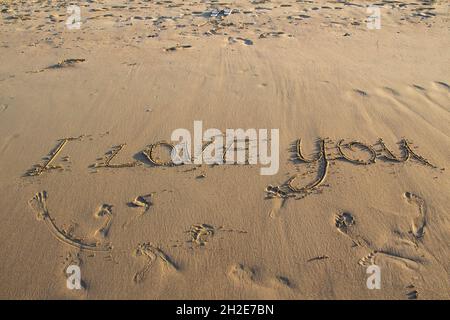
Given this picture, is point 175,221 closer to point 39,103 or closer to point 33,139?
point 33,139

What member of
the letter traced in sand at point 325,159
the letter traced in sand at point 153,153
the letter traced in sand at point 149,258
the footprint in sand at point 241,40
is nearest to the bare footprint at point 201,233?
the letter traced in sand at point 149,258

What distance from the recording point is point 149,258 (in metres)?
2.24

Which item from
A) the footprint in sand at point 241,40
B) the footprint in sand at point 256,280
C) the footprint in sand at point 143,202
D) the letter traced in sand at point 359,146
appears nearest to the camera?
the footprint in sand at point 256,280

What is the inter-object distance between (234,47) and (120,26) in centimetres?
219

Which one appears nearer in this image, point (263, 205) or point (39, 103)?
point (263, 205)

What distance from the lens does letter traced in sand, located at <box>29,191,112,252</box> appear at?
2307 millimetres

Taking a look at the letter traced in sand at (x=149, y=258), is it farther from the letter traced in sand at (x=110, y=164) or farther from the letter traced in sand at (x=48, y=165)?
the letter traced in sand at (x=48, y=165)

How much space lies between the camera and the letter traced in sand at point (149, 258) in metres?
2.15

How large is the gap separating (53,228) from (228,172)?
53.5 inches

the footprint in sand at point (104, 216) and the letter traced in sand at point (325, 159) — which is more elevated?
the letter traced in sand at point (325, 159)

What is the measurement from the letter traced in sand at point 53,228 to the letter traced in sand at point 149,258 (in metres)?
0.22

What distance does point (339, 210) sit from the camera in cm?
250

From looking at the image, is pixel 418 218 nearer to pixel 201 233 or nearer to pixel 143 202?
pixel 201 233

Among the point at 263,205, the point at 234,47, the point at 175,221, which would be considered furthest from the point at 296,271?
the point at 234,47
